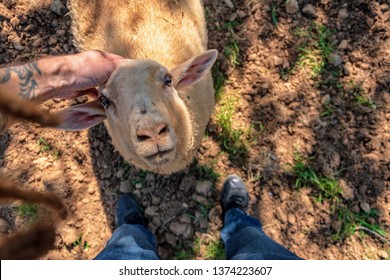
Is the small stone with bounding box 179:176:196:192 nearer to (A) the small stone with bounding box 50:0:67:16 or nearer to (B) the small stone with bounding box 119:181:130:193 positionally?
(B) the small stone with bounding box 119:181:130:193

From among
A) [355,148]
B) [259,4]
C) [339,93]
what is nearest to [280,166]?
[355,148]

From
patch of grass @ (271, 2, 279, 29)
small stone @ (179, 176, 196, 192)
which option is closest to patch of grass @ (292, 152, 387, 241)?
small stone @ (179, 176, 196, 192)

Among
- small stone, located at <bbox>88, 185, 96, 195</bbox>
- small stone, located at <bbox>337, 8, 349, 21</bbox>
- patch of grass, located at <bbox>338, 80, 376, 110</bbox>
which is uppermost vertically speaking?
small stone, located at <bbox>337, 8, 349, 21</bbox>

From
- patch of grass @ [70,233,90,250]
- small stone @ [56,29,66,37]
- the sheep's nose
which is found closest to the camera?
the sheep's nose

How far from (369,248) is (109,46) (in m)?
3.42

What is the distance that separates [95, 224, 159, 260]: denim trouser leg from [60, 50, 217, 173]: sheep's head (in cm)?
74

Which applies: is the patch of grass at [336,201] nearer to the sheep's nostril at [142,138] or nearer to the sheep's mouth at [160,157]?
the sheep's mouth at [160,157]

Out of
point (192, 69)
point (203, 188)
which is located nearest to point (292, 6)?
point (192, 69)

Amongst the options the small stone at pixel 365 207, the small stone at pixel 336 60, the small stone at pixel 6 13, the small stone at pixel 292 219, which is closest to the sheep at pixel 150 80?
the small stone at pixel 6 13

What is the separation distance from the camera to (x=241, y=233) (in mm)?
3176

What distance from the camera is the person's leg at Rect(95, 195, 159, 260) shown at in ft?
9.02

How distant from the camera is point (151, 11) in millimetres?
2971

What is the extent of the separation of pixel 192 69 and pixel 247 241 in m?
1.72

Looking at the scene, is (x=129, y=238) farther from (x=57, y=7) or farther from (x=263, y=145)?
(x=57, y=7)
